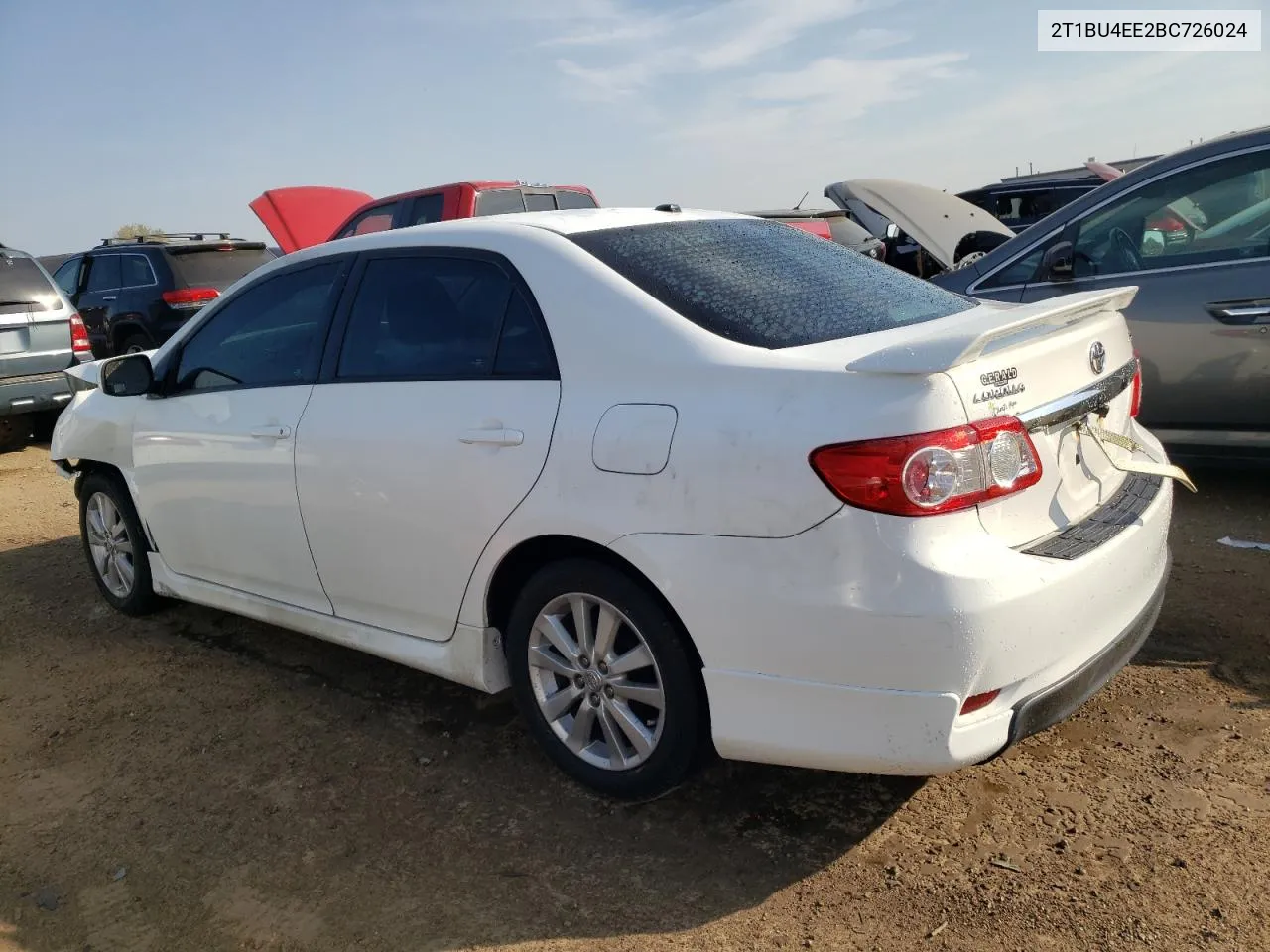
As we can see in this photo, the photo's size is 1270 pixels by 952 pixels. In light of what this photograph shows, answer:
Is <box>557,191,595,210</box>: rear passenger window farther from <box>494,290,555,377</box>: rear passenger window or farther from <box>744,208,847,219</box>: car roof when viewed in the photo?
<box>494,290,555,377</box>: rear passenger window

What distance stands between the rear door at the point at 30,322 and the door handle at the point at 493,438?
7.52 meters

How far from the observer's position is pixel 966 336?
244 cm

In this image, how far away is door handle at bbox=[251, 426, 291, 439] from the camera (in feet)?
12.1

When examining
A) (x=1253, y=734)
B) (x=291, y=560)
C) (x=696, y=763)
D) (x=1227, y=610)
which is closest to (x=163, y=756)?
(x=291, y=560)

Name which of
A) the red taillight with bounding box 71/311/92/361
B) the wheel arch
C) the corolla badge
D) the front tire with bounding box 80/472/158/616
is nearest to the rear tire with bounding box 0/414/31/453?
the red taillight with bounding box 71/311/92/361

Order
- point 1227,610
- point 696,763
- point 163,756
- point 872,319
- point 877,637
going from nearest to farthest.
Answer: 1. point 877,637
2. point 696,763
3. point 872,319
4. point 163,756
5. point 1227,610

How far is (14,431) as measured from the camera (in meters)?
10.2

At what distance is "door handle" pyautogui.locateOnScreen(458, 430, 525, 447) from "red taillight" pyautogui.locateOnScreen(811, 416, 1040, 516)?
0.92 meters

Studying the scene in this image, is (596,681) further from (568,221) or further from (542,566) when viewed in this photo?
(568,221)

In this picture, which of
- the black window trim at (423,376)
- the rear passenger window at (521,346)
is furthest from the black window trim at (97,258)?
the rear passenger window at (521,346)

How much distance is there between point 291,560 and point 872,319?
84.5 inches

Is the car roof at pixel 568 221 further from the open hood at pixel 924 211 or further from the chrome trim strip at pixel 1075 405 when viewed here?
the open hood at pixel 924 211

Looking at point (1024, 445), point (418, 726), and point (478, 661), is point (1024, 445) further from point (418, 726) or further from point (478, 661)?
point (418, 726)

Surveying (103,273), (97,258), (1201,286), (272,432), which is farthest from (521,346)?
(97,258)
